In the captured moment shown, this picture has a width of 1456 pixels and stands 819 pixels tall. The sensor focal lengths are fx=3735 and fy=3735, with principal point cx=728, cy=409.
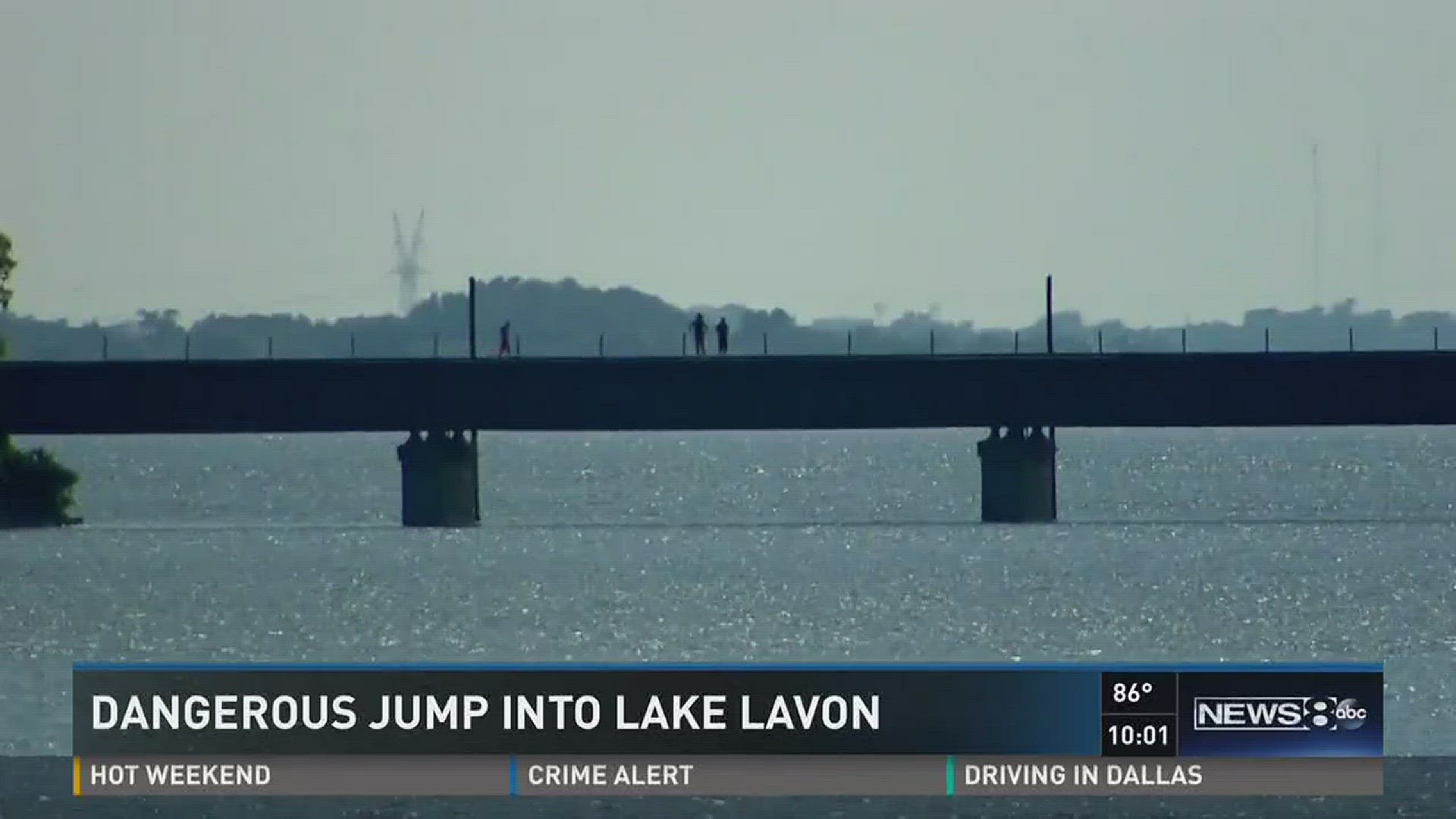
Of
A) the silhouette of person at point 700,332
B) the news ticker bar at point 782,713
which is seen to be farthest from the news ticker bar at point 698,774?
the silhouette of person at point 700,332

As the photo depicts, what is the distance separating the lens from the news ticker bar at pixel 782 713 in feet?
151

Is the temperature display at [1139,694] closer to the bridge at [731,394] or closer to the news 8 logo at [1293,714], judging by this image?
the news 8 logo at [1293,714]

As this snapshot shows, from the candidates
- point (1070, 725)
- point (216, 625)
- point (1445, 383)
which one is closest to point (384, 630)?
point (216, 625)

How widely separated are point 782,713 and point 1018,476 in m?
105

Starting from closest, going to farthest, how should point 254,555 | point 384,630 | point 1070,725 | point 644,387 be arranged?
point 1070,725, point 384,630, point 254,555, point 644,387

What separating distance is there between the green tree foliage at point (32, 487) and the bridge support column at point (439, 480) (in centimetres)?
1502

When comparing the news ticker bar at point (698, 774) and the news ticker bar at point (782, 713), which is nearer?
the news ticker bar at point (698, 774)

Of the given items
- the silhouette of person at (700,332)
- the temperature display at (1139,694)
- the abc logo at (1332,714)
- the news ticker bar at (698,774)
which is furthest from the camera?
the silhouette of person at (700,332)

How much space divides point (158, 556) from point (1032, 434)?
35.4 meters

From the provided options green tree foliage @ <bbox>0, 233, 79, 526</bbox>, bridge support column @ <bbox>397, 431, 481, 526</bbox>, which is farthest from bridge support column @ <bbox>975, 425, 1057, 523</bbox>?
green tree foliage @ <bbox>0, 233, 79, 526</bbox>

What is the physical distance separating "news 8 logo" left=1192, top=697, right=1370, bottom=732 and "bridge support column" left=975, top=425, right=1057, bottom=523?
334ft

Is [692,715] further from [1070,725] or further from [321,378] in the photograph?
[321,378]

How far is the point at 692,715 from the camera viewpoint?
154ft

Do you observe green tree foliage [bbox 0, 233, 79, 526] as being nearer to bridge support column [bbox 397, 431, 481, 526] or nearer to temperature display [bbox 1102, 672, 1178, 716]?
bridge support column [bbox 397, 431, 481, 526]
